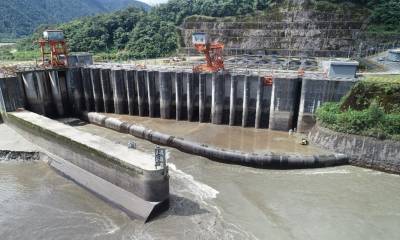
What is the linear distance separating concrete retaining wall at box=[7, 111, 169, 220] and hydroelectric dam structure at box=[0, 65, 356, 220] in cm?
7

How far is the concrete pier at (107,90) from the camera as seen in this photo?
135ft

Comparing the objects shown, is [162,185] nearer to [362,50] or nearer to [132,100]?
[132,100]

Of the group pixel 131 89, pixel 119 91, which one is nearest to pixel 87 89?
pixel 119 91

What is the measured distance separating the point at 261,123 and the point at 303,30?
41.8 m

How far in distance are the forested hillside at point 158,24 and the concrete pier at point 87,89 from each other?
2443cm

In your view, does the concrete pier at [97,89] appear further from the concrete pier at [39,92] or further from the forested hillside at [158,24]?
the forested hillside at [158,24]

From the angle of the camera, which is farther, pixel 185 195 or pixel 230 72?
pixel 230 72

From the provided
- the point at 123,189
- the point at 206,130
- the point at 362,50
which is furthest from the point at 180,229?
the point at 362,50

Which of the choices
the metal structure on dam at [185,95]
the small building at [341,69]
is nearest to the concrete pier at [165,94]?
the metal structure on dam at [185,95]

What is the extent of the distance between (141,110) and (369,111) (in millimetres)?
26835

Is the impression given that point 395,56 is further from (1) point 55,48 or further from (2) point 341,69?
(1) point 55,48

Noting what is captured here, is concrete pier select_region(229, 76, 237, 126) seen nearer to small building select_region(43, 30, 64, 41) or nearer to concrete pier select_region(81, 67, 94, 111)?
concrete pier select_region(81, 67, 94, 111)

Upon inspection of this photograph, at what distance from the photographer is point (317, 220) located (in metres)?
18.7

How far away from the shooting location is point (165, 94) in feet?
124
